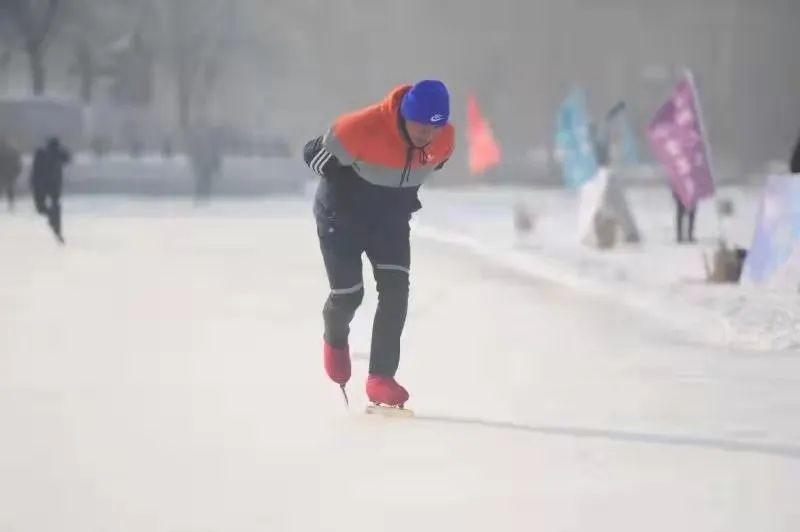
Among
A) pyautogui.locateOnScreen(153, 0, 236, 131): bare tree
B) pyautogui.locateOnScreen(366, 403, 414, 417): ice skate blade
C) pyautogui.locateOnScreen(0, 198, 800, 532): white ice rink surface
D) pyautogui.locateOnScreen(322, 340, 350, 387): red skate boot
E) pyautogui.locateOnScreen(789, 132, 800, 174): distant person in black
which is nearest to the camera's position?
pyautogui.locateOnScreen(0, 198, 800, 532): white ice rink surface

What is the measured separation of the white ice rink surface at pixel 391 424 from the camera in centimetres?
352

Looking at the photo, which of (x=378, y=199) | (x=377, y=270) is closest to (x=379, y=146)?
(x=378, y=199)

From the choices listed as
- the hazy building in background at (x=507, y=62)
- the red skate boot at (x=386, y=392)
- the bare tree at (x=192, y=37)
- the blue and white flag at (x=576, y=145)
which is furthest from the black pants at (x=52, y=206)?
the hazy building in background at (x=507, y=62)

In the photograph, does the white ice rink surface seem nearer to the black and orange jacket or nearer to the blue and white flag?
the black and orange jacket

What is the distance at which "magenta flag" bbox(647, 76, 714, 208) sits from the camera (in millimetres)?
13516

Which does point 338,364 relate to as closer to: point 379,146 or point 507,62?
point 379,146

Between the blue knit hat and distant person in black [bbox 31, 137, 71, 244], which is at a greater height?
the blue knit hat

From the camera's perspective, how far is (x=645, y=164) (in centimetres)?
5631

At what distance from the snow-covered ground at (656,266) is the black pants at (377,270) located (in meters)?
2.70

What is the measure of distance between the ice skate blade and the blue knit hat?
123 centimetres

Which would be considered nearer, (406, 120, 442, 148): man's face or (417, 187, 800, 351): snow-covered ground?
(406, 120, 442, 148): man's face

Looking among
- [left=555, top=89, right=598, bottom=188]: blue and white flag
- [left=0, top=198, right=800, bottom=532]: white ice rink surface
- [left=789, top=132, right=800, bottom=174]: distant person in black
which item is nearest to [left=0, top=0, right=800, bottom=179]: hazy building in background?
[left=555, top=89, right=598, bottom=188]: blue and white flag

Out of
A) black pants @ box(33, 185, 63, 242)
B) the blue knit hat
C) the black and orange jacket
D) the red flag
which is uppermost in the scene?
the blue knit hat

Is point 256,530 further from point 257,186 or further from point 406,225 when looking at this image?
point 257,186
